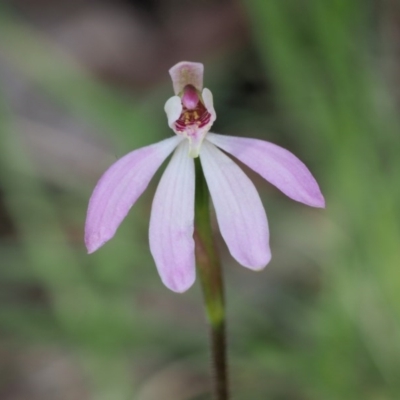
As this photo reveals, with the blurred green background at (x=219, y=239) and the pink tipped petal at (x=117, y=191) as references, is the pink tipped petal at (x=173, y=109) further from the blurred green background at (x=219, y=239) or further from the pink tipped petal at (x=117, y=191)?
the blurred green background at (x=219, y=239)

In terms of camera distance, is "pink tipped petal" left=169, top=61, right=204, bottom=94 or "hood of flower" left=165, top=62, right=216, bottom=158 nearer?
"hood of flower" left=165, top=62, right=216, bottom=158

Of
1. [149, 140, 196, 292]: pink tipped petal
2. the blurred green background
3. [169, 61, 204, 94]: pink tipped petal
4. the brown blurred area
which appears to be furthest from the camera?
the brown blurred area

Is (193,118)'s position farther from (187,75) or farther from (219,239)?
(219,239)

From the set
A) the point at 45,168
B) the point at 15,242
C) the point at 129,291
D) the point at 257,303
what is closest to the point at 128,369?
the point at 129,291

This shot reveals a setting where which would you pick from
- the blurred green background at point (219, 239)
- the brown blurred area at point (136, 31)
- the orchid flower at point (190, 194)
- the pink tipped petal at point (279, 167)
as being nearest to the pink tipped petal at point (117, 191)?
the orchid flower at point (190, 194)

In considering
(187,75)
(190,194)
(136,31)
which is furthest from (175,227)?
(136,31)

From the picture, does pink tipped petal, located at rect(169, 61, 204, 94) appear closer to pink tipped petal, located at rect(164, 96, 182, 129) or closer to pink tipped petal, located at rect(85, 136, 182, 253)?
pink tipped petal, located at rect(164, 96, 182, 129)

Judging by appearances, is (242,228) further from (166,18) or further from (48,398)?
(166,18)

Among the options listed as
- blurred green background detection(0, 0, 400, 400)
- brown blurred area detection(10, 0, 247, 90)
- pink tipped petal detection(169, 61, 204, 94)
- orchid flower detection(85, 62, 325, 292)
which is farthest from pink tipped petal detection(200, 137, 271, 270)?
brown blurred area detection(10, 0, 247, 90)
